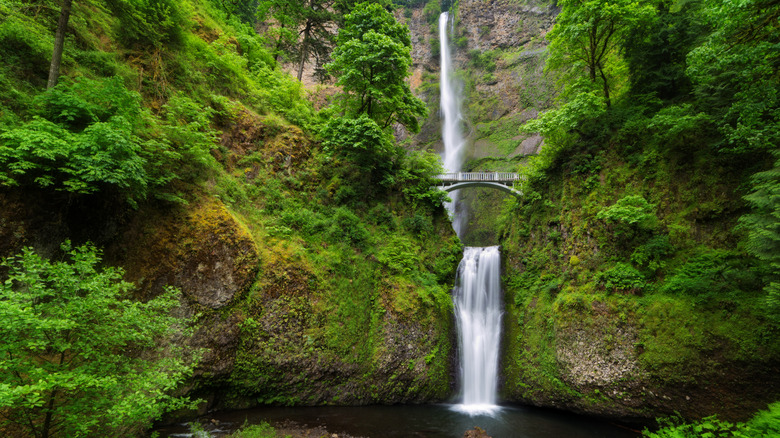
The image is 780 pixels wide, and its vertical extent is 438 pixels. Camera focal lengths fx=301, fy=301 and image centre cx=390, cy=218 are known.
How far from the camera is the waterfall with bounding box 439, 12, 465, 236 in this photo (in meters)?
30.5

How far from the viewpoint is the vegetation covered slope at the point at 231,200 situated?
5832mm

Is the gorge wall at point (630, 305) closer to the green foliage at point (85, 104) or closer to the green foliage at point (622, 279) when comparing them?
the green foliage at point (622, 279)

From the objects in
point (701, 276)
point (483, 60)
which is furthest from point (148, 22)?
point (483, 60)

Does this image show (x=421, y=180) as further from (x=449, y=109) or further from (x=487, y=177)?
(x=449, y=109)

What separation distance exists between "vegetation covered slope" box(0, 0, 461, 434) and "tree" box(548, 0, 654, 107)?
6.46m

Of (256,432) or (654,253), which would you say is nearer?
(256,432)

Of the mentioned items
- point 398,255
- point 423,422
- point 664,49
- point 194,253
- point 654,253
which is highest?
point 664,49

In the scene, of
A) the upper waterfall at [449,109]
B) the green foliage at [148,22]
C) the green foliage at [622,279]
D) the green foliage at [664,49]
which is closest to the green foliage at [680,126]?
the green foliage at [664,49]

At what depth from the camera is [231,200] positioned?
953cm

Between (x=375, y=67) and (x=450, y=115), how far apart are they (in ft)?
76.4

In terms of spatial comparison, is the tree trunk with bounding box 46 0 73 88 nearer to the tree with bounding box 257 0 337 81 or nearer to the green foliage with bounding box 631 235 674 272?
the tree with bounding box 257 0 337 81

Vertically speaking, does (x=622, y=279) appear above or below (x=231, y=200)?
below

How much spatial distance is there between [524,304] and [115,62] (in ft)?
49.8

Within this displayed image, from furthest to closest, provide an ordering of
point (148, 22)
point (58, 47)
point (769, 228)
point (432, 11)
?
point (432, 11), point (148, 22), point (58, 47), point (769, 228)
